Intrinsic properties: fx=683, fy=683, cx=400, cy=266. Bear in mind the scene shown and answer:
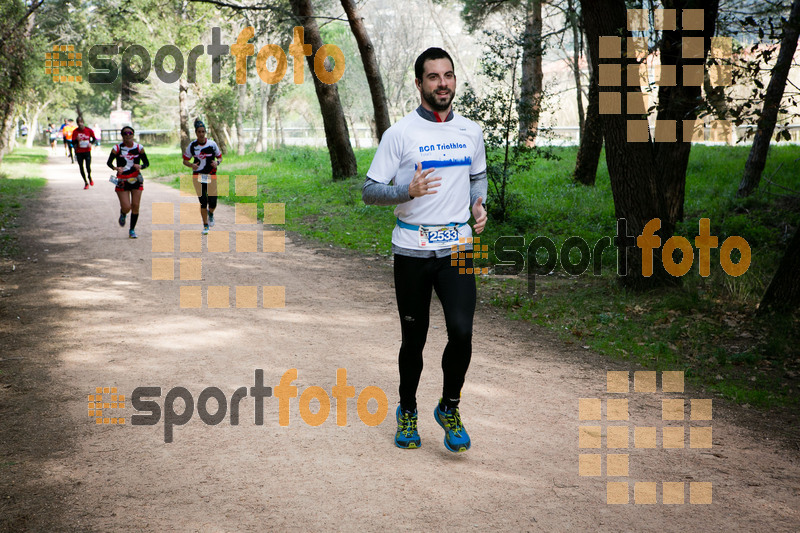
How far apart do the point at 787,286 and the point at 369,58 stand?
13.7 metres

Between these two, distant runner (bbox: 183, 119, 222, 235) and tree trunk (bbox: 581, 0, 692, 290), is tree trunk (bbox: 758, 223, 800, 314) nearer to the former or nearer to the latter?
tree trunk (bbox: 581, 0, 692, 290)

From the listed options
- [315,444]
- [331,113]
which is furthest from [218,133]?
[315,444]

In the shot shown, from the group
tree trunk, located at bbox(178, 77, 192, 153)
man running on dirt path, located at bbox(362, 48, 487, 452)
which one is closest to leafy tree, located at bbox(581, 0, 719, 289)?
man running on dirt path, located at bbox(362, 48, 487, 452)

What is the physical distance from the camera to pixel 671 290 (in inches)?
331

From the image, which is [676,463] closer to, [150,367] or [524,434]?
[524,434]

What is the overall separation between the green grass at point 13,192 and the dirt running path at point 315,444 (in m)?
5.18

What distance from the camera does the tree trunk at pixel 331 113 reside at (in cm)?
1927

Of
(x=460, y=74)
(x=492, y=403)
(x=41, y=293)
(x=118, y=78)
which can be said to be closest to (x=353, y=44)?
(x=460, y=74)

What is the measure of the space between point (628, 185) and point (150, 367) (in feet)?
19.6

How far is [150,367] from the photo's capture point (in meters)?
6.21

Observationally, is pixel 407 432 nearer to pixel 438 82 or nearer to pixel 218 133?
pixel 438 82

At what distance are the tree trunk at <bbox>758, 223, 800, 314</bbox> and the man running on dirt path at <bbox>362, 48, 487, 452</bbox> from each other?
4613mm

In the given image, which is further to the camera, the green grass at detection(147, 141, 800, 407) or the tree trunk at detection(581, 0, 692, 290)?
the tree trunk at detection(581, 0, 692, 290)

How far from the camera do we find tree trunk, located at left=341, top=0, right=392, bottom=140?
18000mm
